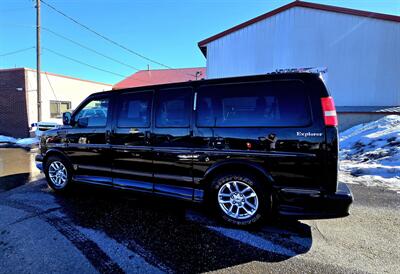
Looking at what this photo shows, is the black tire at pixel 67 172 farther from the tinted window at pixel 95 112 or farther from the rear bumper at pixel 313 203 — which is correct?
the rear bumper at pixel 313 203

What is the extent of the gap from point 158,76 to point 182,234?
30.4m

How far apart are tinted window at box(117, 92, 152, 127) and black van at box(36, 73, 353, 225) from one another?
0.06 feet

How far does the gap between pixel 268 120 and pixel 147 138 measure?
1.95 meters

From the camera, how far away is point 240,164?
3.40 metres

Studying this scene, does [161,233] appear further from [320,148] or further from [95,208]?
[320,148]

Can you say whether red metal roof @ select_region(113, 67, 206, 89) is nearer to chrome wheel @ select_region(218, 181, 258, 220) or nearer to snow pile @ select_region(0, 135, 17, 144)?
snow pile @ select_region(0, 135, 17, 144)

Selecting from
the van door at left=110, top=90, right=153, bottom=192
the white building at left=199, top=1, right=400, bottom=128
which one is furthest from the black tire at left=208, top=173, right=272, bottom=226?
the white building at left=199, top=1, right=400, bottom=128

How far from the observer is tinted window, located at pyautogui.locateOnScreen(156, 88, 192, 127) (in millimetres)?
3754

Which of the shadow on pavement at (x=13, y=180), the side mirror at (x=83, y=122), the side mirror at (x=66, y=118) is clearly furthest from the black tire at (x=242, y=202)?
the shadow on pavement at (x=13, y=180)

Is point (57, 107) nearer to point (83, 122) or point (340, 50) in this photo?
point (83, 122)

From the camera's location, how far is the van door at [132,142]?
13.4 ft

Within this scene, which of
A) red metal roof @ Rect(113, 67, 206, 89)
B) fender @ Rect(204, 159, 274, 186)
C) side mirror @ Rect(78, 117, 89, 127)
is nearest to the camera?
fender @ Rect(204, 159, 274, 186)

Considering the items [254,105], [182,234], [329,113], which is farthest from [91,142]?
[329,113]

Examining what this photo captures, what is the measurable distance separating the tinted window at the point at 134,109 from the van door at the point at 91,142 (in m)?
0.30
